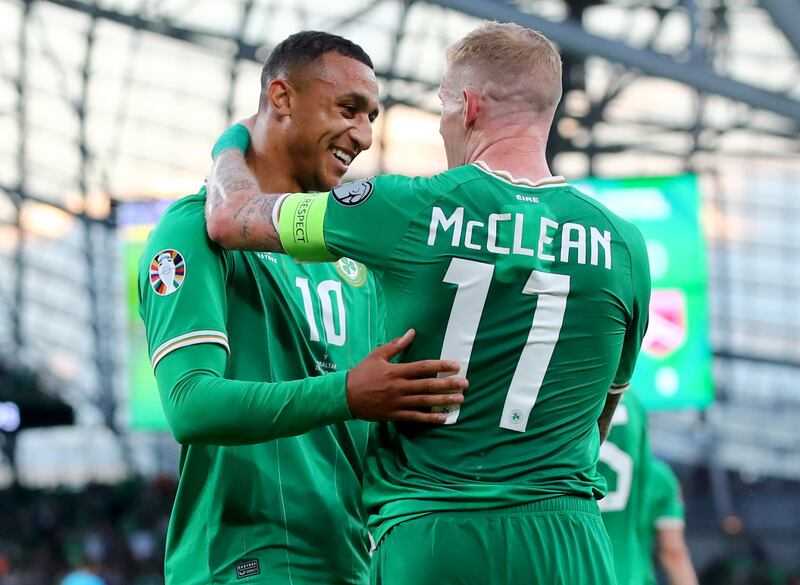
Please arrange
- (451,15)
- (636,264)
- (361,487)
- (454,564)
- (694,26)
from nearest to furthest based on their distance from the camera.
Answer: (454,564), (636,264), (361,487), (694,26), (451,15)

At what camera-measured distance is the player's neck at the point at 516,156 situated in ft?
10.8

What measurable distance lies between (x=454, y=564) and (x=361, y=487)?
29.1 inches

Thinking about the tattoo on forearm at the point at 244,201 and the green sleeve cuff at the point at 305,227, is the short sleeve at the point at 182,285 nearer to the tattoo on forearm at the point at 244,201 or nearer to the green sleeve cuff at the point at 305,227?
the tattoo on forearm at the point at 244,201

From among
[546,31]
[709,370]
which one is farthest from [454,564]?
[709,370]

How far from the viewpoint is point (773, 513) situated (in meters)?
36.2

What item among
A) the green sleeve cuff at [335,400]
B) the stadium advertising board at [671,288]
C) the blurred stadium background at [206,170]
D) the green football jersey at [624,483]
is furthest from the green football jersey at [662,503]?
the blurred stadium background at [206,170]

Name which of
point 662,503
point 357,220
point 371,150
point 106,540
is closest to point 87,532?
point 106,540

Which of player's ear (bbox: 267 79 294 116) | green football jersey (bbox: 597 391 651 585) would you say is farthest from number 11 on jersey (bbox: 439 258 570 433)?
green football jersey (bbox: 597 391 651 585)

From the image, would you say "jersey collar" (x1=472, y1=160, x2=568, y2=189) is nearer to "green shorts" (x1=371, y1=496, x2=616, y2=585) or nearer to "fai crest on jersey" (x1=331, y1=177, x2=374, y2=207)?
"fai crest on jersey" (x1=331, y1=177, x2=374, y2=207)

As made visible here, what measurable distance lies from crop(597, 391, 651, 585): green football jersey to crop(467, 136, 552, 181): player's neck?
2.31 metres

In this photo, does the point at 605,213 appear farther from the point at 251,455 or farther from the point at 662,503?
the point at 662,503

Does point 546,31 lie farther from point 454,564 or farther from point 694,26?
point 454,564

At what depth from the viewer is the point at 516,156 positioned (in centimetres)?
331

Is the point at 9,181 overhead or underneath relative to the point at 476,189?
overhead
